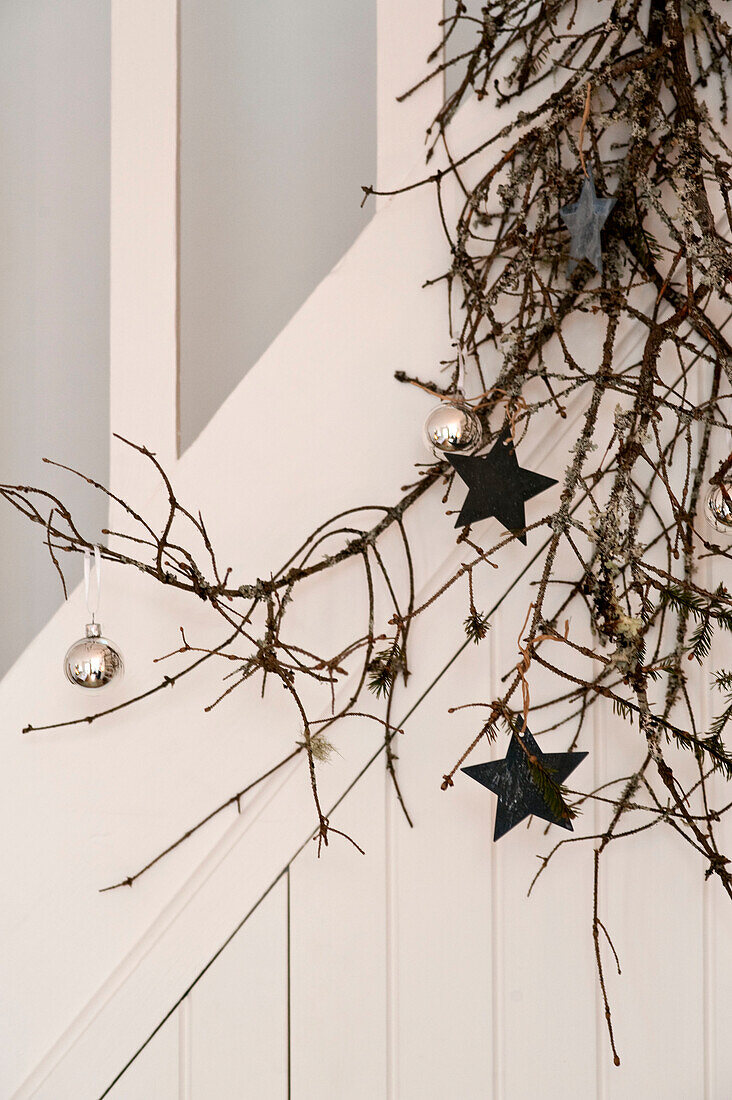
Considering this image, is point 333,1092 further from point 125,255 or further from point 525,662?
point 125,255

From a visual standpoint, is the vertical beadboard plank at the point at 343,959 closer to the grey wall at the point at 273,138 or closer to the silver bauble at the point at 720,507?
the silver bauble at the point at 720,507

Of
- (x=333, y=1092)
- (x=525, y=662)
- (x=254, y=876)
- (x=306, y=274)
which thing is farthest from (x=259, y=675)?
(x=306, y=274)

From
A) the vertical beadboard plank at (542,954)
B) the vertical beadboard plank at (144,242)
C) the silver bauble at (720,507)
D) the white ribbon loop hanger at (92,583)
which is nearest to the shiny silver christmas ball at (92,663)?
the white ribbon loop hanger at (92,583)

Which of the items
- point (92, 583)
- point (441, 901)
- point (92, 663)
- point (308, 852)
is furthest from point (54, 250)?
point (441, 901)

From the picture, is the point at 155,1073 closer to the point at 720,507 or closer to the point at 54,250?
the point at 720,507

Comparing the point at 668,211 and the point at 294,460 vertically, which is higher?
the point at 668,211

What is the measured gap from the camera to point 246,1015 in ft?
2.99

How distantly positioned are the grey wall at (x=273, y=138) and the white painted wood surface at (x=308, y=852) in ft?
0.79

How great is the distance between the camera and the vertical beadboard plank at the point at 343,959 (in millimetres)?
917

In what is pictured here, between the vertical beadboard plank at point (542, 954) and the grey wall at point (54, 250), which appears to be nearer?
the vertical beadboard plank at point (542, 954)

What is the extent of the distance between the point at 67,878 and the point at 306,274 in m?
0.76

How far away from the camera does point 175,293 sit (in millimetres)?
931

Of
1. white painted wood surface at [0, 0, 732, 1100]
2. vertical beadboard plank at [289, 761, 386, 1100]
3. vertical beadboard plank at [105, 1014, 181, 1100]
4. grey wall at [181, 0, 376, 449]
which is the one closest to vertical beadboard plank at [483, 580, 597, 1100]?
white painted wood surface at [0, 0, 732, 1100]

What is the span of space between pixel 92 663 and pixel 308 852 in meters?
0.29
